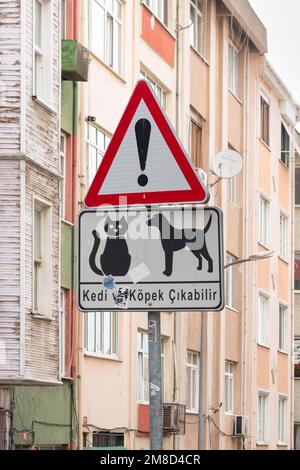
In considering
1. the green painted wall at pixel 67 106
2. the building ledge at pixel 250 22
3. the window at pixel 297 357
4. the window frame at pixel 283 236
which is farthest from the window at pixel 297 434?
the green painted wall at pixel 67 106

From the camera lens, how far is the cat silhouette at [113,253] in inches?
256

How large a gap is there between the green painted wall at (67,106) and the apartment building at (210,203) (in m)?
0.46

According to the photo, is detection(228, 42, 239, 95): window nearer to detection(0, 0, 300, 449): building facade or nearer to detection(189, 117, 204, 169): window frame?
detection(0, 0, 300, 449): building facade

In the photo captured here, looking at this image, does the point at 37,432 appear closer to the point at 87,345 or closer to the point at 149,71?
the point at 87,345

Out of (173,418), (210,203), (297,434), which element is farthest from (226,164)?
(297,434)

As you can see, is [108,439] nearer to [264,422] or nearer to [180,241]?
[264,422]

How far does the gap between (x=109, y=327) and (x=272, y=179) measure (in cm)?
1778

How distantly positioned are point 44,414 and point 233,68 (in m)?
19.0

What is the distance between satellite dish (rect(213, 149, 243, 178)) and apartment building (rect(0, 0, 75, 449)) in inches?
429

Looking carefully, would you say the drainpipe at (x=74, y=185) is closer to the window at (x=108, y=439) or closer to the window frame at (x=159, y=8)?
the window at (x=108, y=439)

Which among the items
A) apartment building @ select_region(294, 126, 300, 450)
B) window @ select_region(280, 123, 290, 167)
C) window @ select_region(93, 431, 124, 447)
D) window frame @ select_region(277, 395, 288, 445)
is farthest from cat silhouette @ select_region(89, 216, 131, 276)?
apartment building @ select_region(294, 126, 300, 450)
